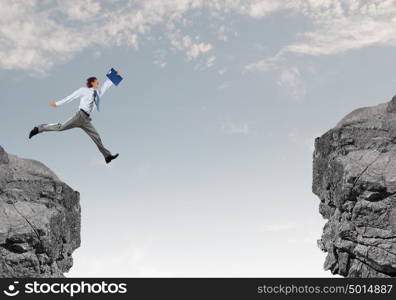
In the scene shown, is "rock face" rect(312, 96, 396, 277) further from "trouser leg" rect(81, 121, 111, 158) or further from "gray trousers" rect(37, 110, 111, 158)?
"gray trousers" rect(37, 110, 111, 158)

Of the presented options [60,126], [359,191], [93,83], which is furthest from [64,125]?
[359,191]

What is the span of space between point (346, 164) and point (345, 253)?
3377 millimetres

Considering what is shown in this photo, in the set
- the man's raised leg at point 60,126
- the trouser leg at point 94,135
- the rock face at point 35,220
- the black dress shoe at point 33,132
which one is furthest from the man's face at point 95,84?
the rock face at point 35,220

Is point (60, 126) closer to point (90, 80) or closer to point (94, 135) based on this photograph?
point (94, 135)

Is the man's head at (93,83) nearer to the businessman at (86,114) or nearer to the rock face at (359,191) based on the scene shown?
the businessman at (86,114)

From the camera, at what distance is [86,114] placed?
16.2 meters

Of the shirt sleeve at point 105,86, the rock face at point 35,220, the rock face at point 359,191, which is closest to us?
the shirt sleeve at point 105,86

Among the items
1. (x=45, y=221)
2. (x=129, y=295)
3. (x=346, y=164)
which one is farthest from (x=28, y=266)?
(x=346, y=164)

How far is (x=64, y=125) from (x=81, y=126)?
52 centimetres

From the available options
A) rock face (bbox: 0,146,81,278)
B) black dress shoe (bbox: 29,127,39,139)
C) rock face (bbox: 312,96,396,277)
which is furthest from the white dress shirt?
rock face (bbox: 312,96,396,277)

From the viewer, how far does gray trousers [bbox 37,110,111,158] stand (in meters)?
16.3

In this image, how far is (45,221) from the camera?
2117cm

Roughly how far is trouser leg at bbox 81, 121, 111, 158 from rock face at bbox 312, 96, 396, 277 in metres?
9.22

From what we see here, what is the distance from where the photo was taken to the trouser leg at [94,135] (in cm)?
1652
